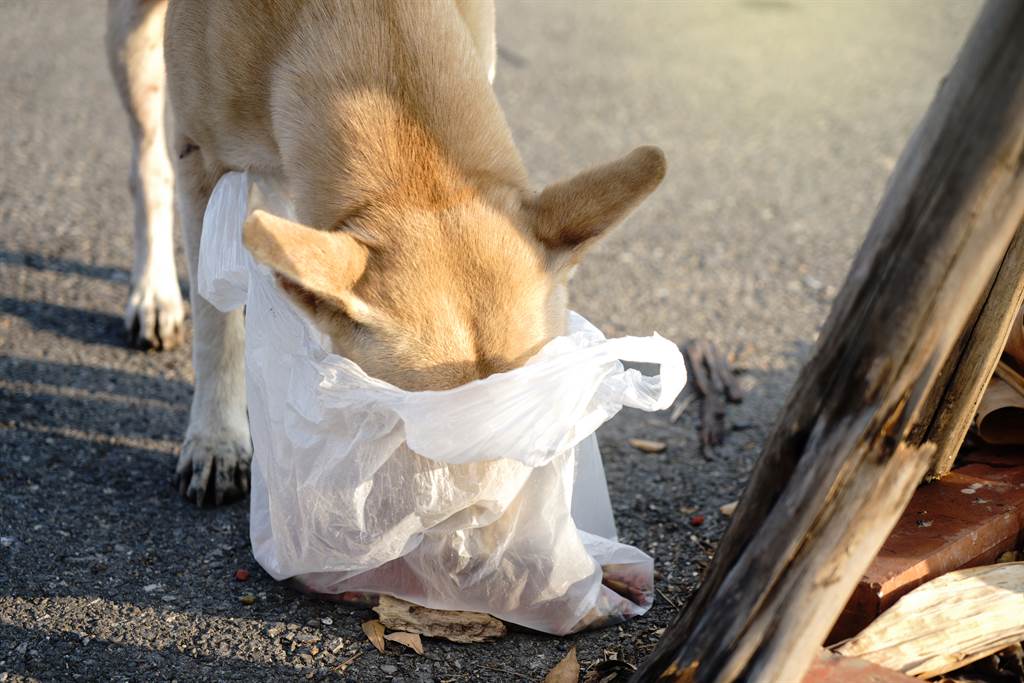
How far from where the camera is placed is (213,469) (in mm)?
3215

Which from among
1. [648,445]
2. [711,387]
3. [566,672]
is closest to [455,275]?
[566,672]

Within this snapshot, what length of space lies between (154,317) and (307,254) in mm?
2154

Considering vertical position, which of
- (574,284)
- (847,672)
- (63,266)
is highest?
(847,672)

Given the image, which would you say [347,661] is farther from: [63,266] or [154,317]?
[63,266]

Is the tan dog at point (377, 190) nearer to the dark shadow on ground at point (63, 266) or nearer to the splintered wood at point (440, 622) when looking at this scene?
the splintered wood at point (440, 622)

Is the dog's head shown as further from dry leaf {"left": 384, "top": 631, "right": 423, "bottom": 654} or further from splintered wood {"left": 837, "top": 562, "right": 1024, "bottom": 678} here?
splintered wood {"left": 837, "top": 562, "right": 1024, "bottom": 678}

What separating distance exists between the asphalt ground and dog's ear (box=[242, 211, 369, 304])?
3.22 ft

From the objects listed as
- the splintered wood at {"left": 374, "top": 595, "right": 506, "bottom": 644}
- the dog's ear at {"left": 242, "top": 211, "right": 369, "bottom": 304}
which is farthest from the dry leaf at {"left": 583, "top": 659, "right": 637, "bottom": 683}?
the dog's ear at {"left": 242, "top": 211, "right": 369, "bottom": 304}

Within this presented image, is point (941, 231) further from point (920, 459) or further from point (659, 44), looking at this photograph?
point (659, 44)

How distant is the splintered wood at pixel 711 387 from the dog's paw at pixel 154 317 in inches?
78.8

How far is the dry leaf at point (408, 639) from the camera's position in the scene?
2.64 meters

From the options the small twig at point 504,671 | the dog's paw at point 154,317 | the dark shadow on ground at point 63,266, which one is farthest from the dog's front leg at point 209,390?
the dark shadow on ground at point 63,266

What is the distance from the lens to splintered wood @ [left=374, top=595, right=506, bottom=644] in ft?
8.80

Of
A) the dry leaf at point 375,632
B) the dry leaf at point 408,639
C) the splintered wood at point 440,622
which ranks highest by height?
the splintered wood at point 440,622
